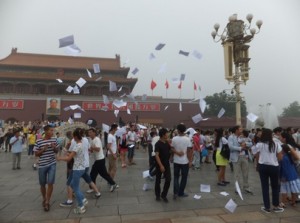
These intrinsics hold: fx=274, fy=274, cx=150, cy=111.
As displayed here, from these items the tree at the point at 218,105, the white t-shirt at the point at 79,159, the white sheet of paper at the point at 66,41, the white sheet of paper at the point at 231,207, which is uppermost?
the tree at the point at 218,105

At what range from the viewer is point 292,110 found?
6162cm

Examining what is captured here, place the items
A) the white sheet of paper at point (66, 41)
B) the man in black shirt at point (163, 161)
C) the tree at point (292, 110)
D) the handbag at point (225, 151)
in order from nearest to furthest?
the man in black shirt at point (163, 161) < the handbag at point (225, 151) < the white sheet of paper at point (66, 41) < the tree at point (292, 110)

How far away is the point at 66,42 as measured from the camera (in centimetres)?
689

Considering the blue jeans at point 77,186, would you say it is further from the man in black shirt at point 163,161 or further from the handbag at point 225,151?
the handbag at point 225,151

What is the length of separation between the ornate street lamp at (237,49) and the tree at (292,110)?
175 feet

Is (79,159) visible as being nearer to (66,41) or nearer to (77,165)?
(77,165)

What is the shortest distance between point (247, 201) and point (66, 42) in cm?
551

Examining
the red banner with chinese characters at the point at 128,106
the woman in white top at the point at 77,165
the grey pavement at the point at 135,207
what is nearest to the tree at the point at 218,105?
the red banner with chinese characters at the point at 128,106

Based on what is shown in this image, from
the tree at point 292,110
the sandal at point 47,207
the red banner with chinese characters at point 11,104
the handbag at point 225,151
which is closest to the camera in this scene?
the sandal at point 47,207

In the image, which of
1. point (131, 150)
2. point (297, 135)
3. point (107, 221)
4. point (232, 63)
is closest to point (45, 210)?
point (107, 221)

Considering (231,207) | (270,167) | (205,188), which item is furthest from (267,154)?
(205,188)

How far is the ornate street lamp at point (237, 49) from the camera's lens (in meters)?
13.3

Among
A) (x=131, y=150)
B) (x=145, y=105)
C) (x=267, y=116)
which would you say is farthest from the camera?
(x=267, y=116)

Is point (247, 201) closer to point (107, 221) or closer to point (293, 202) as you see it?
point (293, 202)
